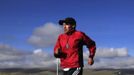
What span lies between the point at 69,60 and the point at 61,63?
A: 289 millimetres

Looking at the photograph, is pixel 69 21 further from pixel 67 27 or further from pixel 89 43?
pixel 89 43

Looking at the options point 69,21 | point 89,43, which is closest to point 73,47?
point 89,43

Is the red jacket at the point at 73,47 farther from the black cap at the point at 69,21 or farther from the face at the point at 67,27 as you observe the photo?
the black cap at the point at 69,21

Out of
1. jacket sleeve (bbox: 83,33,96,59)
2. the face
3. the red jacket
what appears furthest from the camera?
jacket sleeve (bbox: 83,33,96,59)

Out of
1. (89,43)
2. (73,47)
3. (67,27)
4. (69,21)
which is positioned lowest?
(73,47)

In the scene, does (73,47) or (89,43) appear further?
(89,43)

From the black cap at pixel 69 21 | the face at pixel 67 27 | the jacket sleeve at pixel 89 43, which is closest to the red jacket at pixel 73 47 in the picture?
the jacket sleeve at pixel 89 43

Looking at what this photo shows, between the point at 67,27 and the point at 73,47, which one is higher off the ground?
the point at 67,27

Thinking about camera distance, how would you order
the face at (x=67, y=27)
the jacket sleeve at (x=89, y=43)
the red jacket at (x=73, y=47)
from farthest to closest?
the jacket sleeve at (x=89, y=43) → the face at (x=67, y=27) → the red jacket at (x=73, y=47)

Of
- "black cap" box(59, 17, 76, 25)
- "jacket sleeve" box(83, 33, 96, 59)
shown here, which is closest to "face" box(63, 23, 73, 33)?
"black cap" box(59, 17, 76, 25)

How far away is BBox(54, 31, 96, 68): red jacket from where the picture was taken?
42.0ft

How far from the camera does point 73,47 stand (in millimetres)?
12930

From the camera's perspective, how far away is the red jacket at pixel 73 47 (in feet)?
42.0

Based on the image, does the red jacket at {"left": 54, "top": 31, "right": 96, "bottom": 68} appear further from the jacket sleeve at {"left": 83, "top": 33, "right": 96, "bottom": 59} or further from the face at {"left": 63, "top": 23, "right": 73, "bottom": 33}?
the face at {"left": 63, "top": 23, "right": 73, "bottom": 33}
